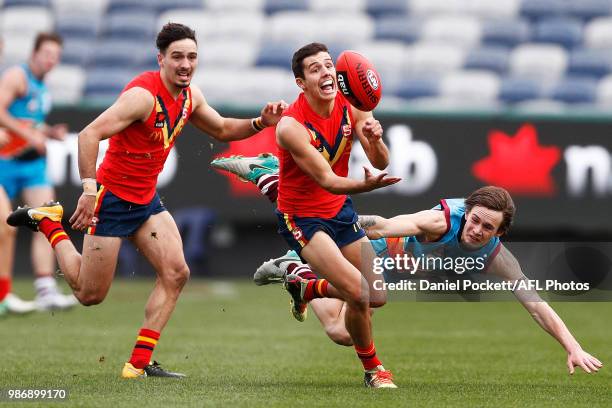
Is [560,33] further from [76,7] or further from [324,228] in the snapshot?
[324,228]

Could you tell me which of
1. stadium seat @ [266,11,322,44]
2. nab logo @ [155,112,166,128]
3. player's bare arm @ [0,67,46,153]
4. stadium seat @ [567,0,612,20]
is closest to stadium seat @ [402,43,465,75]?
stadium seat @ [266,11,322,44]

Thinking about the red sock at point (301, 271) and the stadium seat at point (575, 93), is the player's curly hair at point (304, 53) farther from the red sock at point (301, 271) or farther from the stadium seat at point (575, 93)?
the stadium seat at point (575, 93)

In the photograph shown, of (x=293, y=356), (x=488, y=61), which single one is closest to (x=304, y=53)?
(x=293, y=356)

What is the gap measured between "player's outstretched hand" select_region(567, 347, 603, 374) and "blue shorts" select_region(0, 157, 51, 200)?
22.4 ft

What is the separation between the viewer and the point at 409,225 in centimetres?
790

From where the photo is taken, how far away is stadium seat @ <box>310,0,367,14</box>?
65.6 ft

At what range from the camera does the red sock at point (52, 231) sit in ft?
29.5

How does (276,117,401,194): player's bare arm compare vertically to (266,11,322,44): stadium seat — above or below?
above

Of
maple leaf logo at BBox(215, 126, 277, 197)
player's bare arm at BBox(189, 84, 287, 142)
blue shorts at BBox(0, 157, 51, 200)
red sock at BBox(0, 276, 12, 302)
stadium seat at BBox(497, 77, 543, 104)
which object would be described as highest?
player's bare arm at BBox(189, 84, 287, 142)

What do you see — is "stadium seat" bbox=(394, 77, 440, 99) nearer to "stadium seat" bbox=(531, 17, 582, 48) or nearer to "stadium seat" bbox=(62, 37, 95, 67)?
"stadium seat" bbox=(531, 17, 582, 48)

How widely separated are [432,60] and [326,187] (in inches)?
473

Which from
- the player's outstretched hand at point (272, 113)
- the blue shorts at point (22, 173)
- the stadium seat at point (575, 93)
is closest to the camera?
the player's outstretched hand at point (272, 113)

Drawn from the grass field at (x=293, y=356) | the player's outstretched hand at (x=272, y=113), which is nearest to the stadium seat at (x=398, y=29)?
the grass field at (x=293, y=356)

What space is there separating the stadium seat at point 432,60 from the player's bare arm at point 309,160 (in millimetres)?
11468
